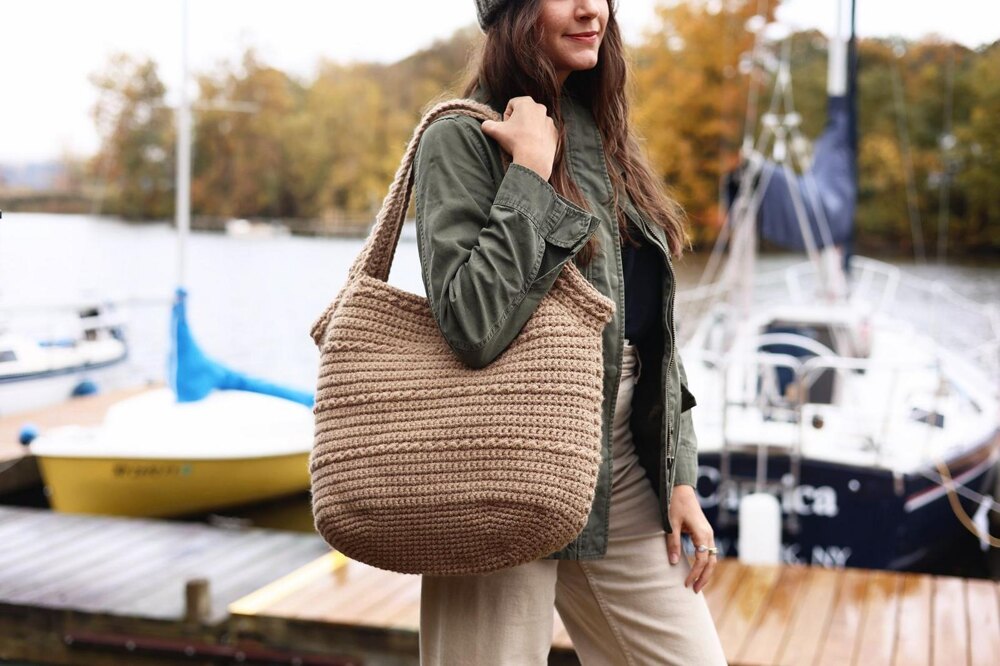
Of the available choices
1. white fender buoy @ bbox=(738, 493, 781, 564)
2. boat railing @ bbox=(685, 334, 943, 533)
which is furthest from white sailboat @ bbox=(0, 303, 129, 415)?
white fender buoy @ bbox=(738, 493, 781, 564)

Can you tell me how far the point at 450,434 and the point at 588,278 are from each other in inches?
9.3

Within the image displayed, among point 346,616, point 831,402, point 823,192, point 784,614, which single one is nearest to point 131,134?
point 823,192

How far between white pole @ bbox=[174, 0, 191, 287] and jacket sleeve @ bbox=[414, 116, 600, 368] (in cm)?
580

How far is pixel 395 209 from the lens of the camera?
1.18 meters

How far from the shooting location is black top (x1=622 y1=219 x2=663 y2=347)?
49.7 inches

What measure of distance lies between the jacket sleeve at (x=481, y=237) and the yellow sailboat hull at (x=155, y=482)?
195 inches

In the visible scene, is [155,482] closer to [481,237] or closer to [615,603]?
[615,603]

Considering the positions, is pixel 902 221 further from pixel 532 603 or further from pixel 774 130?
pixel 532 603

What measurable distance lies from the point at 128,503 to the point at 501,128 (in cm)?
535

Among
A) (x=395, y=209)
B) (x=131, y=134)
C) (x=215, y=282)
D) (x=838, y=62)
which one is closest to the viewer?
(x=395, y=209)

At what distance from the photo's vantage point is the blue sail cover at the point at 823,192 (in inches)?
244

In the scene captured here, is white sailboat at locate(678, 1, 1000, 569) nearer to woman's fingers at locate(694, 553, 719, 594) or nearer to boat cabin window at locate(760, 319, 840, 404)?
boat cabin window at locate(760, 319, 840, 404)

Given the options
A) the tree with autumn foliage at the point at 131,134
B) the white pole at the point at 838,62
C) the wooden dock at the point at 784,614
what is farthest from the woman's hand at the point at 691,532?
the tree with autumn foliage at the point at 131,134

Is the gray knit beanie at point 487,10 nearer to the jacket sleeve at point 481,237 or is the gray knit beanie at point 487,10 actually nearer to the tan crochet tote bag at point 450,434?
the jacket sleeve at point 481,237
